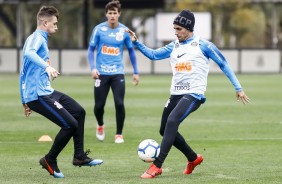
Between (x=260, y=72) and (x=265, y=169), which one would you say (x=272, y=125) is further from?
(x=260, y=72)

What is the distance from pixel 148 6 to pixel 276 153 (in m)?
35.2

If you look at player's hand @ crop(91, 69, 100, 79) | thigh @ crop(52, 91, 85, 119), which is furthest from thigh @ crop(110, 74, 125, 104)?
thigh @ crop(52, 91, 85, 119)

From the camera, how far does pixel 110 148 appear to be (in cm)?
1417

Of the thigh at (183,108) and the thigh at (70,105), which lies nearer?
the thigh at (183,108)

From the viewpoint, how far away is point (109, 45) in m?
15.2

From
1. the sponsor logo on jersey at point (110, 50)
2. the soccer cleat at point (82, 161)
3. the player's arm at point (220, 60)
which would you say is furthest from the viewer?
the sponsor logo on jersey at point (110, 50)

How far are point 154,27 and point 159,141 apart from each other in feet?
152

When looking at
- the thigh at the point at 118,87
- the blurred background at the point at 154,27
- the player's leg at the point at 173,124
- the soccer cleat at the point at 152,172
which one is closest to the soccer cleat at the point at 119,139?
the thigh at the point at 118,87

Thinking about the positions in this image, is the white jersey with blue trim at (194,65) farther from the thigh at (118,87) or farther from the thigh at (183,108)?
the thigh at (118,87)

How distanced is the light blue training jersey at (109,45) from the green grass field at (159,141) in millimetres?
1259

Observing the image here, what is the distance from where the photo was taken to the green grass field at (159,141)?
1092 centimetres

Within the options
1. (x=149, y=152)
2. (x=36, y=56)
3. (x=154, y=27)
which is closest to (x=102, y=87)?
(x=149, y=152)

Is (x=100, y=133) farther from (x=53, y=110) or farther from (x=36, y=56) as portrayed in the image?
(x=36, y=56)

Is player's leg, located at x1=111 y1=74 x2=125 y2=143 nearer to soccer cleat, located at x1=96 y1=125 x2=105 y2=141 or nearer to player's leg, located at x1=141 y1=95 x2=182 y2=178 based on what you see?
soccer cleat, located at x1=96 y1=125 x2=105 y2=141
